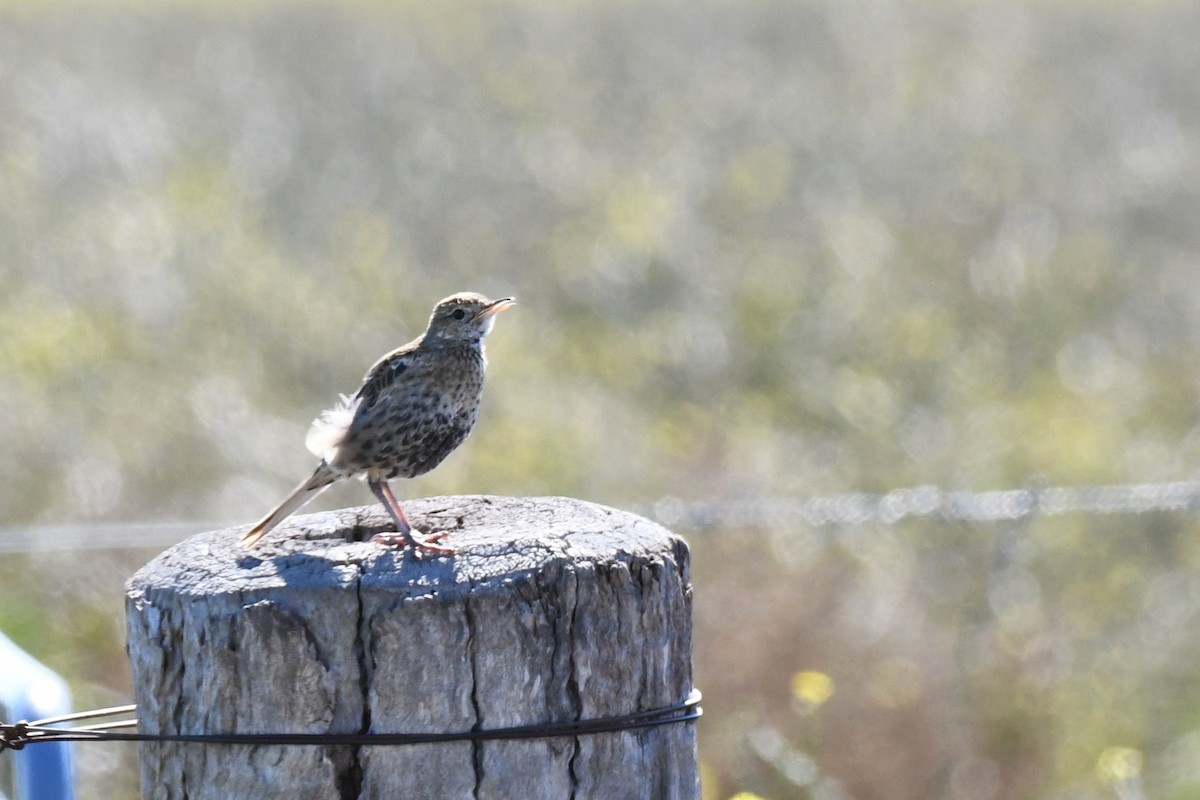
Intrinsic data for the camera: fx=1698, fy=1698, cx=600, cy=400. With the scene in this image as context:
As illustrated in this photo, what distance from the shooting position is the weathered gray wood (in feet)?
8.90

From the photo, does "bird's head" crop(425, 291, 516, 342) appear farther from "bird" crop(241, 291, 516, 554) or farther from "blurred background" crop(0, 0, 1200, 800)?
"blurred background" crop(0, 0, 1200, 800)

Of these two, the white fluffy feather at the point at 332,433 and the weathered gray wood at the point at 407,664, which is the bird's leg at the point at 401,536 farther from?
the white fluffy feather at the point at 332,433

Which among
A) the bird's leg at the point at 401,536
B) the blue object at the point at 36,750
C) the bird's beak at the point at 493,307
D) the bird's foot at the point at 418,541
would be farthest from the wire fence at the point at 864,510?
the bird's foot at the point at 418,541

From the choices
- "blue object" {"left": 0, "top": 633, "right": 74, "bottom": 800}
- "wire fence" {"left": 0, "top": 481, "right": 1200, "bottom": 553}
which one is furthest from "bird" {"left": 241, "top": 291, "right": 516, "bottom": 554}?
"wire fence" {"left": 0, "top": 481, "right": 1200, "bottom": 553}

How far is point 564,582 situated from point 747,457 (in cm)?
711

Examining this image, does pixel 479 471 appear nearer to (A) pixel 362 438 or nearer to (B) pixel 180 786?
(A) pixel 362 438

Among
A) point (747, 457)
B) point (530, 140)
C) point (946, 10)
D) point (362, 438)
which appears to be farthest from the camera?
point (946, 10)

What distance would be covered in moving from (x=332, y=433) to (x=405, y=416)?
24cm

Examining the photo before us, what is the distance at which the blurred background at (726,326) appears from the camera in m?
7.93

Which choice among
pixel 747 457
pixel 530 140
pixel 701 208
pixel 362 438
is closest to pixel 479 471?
pixel 747 457

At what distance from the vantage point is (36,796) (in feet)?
10.7

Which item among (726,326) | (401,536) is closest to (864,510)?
(401,536)

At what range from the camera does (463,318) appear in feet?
15.5

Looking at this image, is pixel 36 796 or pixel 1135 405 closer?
pixel 36 796
